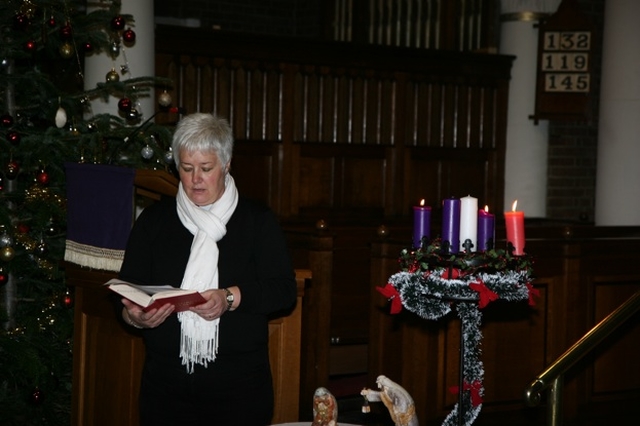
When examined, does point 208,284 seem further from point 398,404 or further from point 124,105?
point 124,105

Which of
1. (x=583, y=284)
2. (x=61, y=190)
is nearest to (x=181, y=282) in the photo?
(x=61, y=190)

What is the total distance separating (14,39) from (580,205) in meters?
6.01

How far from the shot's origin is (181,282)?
10.4 feet

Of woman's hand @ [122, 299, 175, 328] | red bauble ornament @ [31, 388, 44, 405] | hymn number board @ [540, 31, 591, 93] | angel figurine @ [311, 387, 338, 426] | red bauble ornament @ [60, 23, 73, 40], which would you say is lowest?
red bauble ornament @ [31, 388, 44, 405]

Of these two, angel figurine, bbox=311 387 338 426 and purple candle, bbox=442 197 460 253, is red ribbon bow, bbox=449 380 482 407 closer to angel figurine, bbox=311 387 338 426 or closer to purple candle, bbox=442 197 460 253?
purple candle, bbox=442 197 460 253

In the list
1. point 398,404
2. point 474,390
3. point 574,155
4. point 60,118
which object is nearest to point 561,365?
point 474,390

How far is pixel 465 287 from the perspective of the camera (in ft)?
9.80

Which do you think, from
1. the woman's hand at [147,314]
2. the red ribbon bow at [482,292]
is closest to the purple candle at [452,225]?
the red ribbon bow at [482,292]

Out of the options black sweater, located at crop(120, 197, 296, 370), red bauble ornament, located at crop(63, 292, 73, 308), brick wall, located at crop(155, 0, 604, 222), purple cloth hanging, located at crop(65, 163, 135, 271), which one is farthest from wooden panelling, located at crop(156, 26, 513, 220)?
black sweater, located at crop(120, 197, 296, 370)

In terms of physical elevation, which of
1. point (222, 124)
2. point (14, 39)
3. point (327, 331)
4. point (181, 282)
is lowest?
point (327, 331)

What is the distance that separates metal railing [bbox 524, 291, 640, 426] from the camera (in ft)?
10.7

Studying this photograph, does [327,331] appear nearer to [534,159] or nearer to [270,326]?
[270,326]

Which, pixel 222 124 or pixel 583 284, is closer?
pixel 222 124

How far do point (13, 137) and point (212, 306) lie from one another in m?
2.27
